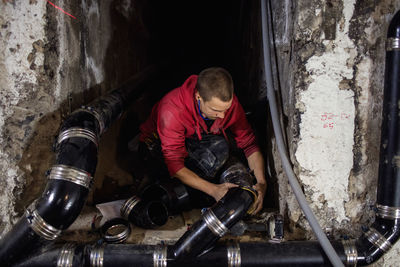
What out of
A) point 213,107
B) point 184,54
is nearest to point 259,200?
point 213,107

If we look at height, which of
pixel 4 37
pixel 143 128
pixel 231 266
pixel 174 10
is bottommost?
pixel 231 266

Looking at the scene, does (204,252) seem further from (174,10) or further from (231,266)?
(174,10)

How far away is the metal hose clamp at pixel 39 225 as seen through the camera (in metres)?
1.34

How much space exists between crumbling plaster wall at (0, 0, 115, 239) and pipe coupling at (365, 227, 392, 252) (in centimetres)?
189

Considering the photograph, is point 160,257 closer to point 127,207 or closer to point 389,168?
point 127,207

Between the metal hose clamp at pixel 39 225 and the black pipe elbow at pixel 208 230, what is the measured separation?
610 millimetres

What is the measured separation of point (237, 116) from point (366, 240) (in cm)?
114

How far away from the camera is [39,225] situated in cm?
134

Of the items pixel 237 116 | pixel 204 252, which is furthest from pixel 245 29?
pixel 204 252

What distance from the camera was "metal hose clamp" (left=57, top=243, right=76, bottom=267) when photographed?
1.42m

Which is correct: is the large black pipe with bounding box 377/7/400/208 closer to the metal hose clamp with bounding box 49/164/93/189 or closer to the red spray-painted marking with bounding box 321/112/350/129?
the red spray-painted marking with bounding box 321/112/350/129

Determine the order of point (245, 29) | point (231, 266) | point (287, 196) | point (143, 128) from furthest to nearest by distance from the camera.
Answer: point (245, 29) < point (143, 128) < point (287, 196) < point (231, 266)

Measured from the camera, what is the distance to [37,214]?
1.34m

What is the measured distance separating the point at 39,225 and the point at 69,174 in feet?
0.90
